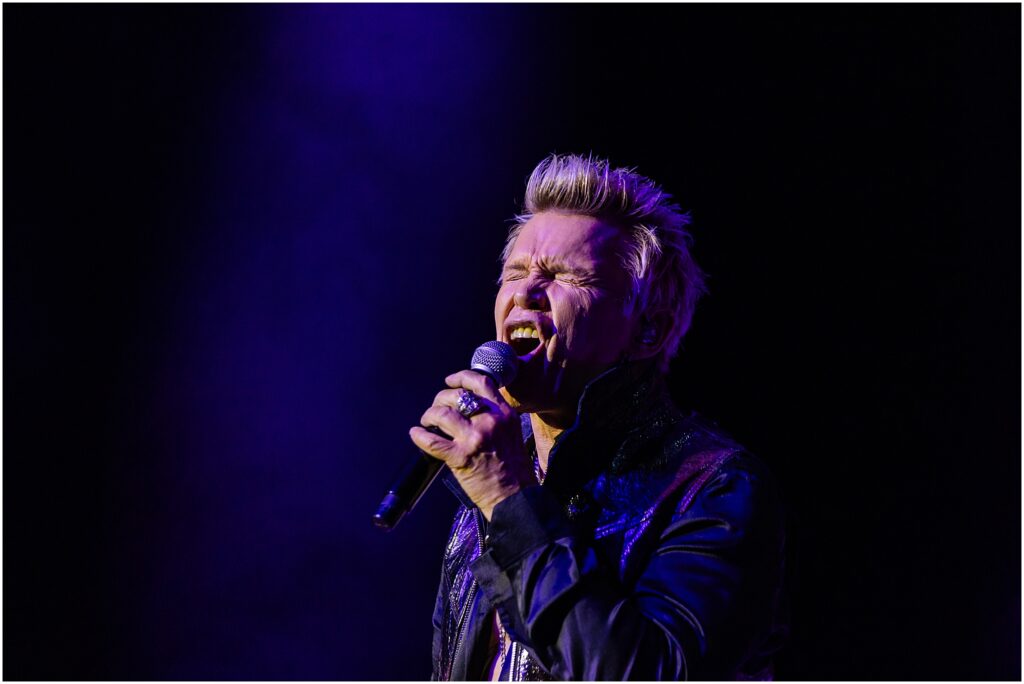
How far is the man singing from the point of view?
126 centimetres

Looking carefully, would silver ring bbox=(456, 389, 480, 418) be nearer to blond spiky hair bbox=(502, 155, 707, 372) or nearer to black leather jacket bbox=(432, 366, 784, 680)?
black leather jacket bbox=(432, 366, 784, 680)

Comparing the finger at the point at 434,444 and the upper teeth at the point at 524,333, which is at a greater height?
the upper teeth at the point at 524,333

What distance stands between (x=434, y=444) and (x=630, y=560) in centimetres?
37

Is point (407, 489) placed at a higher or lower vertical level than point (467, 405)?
lower

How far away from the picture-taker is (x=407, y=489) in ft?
4.36

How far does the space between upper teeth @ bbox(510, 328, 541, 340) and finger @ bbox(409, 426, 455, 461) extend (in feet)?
1.07

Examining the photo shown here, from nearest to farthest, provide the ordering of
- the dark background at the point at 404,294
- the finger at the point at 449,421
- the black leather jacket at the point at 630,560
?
the black leather jacket at the point at 630,560
the finger at the point at 449,421
the dark background at the point at 404,294

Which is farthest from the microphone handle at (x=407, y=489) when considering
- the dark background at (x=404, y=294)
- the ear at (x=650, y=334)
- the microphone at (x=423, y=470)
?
the dark background at (x=404, y=294)

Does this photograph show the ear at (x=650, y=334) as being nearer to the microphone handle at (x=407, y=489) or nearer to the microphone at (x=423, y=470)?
the microphone at (x=423, y=470)

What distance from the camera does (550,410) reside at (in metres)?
1.67

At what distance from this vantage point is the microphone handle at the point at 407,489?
50.5 inches

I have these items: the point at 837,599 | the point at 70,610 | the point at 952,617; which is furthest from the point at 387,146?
the point at 952,617

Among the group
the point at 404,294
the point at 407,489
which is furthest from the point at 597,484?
the point at 404,294

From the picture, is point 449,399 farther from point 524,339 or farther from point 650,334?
point 650,334
